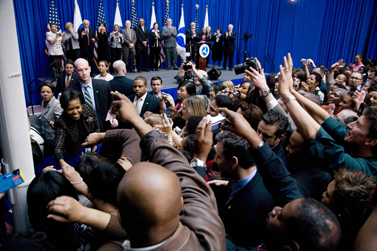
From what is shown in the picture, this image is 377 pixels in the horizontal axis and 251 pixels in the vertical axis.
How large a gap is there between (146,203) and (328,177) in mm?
1344

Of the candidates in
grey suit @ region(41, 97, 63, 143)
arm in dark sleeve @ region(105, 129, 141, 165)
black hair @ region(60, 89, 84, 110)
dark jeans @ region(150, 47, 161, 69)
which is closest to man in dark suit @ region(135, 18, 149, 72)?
dark jeans @ region(150, 47, 161, 69)

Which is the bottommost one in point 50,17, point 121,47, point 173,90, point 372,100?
point 173,90

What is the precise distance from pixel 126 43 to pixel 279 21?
6.46 meters

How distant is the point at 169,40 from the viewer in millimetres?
9477

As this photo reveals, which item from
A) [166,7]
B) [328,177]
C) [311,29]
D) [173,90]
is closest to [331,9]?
[311,29]

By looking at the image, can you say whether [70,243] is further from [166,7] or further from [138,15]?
[166,7]

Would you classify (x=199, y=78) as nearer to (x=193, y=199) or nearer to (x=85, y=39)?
(x=193, y=199)

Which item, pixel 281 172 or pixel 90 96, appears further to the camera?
pixel 90 96

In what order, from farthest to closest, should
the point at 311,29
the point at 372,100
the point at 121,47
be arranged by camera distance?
the point at 311,29 < the point at 121,47 < the point at 372,100

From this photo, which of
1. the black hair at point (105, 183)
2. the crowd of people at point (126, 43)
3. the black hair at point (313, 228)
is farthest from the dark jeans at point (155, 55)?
the black hair at point (313, 228)

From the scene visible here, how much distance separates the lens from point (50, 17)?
7.22 m

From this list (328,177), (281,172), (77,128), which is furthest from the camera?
(77,128)

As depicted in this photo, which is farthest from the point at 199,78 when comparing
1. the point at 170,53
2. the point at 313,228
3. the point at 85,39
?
the point at 170,53

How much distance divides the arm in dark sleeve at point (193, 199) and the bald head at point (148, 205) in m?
0.12
